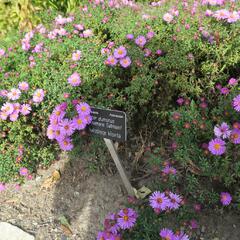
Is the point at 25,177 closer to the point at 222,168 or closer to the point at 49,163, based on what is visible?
the point at 49,163

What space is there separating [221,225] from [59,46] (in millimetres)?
2163

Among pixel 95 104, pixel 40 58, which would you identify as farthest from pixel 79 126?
pixel 40 58

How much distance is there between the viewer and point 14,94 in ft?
9.96

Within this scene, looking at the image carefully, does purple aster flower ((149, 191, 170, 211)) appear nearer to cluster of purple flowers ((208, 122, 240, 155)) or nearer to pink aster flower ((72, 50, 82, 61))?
cluster of purple flowers ((208, 122, 240, 155))

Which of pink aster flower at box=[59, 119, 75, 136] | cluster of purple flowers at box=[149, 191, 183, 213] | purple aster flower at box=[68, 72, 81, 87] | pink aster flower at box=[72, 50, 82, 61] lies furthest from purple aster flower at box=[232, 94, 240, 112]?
pink aster flower at box=[72, 50, 82, 61]

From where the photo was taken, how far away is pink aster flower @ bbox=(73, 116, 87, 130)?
2.51 m

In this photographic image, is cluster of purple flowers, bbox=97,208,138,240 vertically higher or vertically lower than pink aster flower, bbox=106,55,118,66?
lower

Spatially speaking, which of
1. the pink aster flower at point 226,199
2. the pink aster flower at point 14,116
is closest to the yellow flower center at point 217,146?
the pink aster flower at point 226,199

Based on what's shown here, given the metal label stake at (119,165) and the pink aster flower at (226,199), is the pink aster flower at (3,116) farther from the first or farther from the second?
the pink aster flower at (226,199)

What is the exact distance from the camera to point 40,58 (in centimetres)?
337

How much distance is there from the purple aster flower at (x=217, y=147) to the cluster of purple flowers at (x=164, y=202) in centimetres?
39

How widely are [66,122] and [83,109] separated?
6.8 inches

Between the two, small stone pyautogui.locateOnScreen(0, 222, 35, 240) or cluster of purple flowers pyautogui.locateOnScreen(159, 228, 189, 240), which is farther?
small stone pyautogui.locateOnScreen(0, 222, 35, 240)

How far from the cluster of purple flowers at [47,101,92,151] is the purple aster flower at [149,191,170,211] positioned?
690 millimetres
